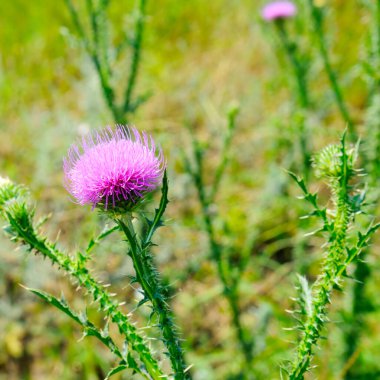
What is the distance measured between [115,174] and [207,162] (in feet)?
9.80

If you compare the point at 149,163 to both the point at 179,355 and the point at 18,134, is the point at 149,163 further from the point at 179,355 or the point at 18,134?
the point at 18,134

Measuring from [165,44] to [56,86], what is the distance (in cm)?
121

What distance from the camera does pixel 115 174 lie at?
125cm

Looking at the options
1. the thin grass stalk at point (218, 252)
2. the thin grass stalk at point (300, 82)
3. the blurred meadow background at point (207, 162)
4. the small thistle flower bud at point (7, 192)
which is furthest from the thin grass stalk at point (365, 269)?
the small thistle flower bud at point (7, 192)

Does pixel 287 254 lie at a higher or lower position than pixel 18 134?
lower

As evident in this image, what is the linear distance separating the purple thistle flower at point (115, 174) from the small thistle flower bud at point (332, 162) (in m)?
0.45

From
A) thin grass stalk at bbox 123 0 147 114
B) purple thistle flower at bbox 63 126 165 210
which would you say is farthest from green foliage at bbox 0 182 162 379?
thin grass stalk at bbox 123 0 147 114

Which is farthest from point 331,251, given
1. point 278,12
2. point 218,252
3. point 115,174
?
point 278,12

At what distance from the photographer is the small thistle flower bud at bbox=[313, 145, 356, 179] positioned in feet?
4.47

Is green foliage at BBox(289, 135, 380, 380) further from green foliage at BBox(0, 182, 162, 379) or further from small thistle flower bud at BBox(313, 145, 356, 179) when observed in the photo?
green foliage at BBox(0, 182, 162, 379)

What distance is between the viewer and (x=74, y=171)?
1.32m

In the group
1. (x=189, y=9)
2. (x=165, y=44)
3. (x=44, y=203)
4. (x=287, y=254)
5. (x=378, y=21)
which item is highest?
(x=189, y=9)

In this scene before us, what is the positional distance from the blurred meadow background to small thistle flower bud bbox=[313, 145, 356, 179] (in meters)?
0.11

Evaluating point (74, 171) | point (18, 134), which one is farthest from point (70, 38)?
point (18, 134)
